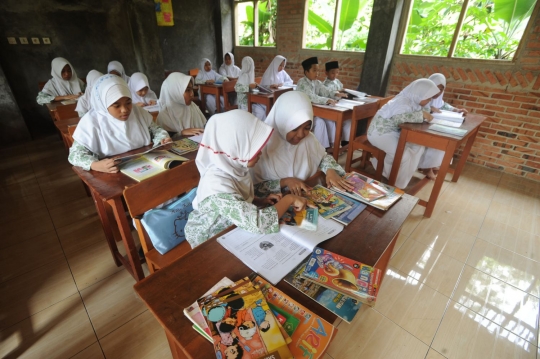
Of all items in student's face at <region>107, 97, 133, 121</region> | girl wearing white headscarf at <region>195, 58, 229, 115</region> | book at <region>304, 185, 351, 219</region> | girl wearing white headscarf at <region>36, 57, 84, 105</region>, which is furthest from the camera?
girl wearing white headscarf at <region>195, 58, 229, 115</region>

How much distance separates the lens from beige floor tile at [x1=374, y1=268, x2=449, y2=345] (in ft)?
5.11

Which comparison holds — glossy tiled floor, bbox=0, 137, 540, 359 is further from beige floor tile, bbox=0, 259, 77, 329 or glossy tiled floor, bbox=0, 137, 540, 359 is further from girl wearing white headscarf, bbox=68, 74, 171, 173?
girl wearing white headscarf, bbox=68, 74, 171, 173

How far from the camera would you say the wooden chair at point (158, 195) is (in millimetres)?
1236

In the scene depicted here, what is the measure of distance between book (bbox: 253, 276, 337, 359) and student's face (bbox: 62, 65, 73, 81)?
4.65 m

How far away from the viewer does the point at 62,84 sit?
3.91m

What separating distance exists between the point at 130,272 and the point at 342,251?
1499mm

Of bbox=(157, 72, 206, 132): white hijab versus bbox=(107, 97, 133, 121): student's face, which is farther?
bbox=(157, 72, 206, 132): white hijab

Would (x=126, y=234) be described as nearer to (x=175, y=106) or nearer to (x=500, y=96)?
(x=175, y=106)

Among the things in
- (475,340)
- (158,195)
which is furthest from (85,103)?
(475,340)

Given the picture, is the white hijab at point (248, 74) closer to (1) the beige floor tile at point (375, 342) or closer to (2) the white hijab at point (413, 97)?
(2) the white hijab at point (413, 97)

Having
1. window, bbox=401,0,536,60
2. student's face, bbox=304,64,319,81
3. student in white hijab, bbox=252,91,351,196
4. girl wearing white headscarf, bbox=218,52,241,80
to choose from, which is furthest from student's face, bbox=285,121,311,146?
girl wearing white headscarf, bbox=218,52,241,80

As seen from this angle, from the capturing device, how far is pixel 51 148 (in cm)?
407

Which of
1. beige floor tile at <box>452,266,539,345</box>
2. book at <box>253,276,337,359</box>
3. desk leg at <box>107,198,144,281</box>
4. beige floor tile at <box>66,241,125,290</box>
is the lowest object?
beige floor tile at <box>452,266,539,345</box>

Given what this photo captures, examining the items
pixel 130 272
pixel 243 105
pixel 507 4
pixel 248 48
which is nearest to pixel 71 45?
pixel 243 105
